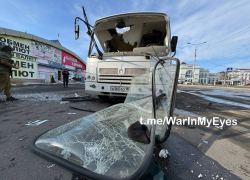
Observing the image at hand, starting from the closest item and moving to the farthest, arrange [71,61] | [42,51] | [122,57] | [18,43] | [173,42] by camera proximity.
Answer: [122,57], [173,42], [18,43], [42,51], [71,61]

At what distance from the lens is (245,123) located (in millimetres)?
2455

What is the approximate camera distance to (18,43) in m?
14.6

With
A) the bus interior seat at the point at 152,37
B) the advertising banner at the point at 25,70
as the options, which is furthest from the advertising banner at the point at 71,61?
the bus interior seat at the point at 152,37

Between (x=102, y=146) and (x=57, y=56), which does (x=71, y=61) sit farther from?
(x=102, y=146)

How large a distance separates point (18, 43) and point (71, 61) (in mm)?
9571

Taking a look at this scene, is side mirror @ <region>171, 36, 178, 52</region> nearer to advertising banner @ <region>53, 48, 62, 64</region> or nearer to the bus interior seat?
the bus interior seat

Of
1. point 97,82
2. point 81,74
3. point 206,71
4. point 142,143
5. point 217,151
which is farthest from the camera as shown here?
point 206,71

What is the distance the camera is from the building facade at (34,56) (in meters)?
14.1

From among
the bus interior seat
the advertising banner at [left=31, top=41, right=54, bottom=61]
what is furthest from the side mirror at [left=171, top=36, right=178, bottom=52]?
the advertising banner at [left=31, top=41, right=54, bottom=61]

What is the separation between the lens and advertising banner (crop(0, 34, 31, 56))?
13309 millimetres

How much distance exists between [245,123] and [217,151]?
185cm

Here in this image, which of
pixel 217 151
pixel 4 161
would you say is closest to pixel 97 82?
pixel 4 161

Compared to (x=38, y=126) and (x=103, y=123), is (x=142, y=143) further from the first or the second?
(x=38, y=126)

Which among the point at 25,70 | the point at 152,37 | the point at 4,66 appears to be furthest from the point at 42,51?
the point at 152,37
